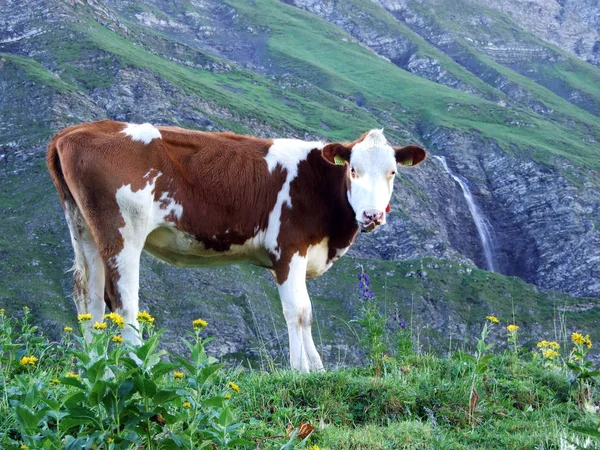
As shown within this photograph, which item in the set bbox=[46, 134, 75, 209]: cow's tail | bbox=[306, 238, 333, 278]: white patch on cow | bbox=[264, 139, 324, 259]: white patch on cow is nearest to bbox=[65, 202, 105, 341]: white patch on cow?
bbox=[46, 134, 75, 209]: cow's tail

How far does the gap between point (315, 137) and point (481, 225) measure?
33.6 m

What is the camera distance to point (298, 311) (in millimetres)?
9898

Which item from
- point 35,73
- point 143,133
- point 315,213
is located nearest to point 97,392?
point 143,133

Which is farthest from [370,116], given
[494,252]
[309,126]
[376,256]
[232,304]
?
[232,304]

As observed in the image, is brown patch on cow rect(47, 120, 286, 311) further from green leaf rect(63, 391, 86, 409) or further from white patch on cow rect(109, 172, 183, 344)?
green leaf rect(63, 391, 86, 409)

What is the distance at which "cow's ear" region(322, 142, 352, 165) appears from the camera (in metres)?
10.5

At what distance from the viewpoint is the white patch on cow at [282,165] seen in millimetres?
10195

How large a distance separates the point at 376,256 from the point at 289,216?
310ft

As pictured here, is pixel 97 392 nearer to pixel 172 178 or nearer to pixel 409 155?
pixel 172 178

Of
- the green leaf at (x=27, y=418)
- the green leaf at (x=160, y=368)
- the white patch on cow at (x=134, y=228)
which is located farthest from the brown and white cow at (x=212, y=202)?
the green leaf at (x=27, y=418)

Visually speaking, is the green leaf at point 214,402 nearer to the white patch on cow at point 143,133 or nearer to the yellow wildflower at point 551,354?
the white patch on cow at point 143,133

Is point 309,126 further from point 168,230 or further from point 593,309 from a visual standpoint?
point 168,230

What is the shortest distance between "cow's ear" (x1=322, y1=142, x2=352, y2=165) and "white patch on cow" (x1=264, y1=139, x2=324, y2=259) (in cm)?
54

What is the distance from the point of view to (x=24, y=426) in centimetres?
424
